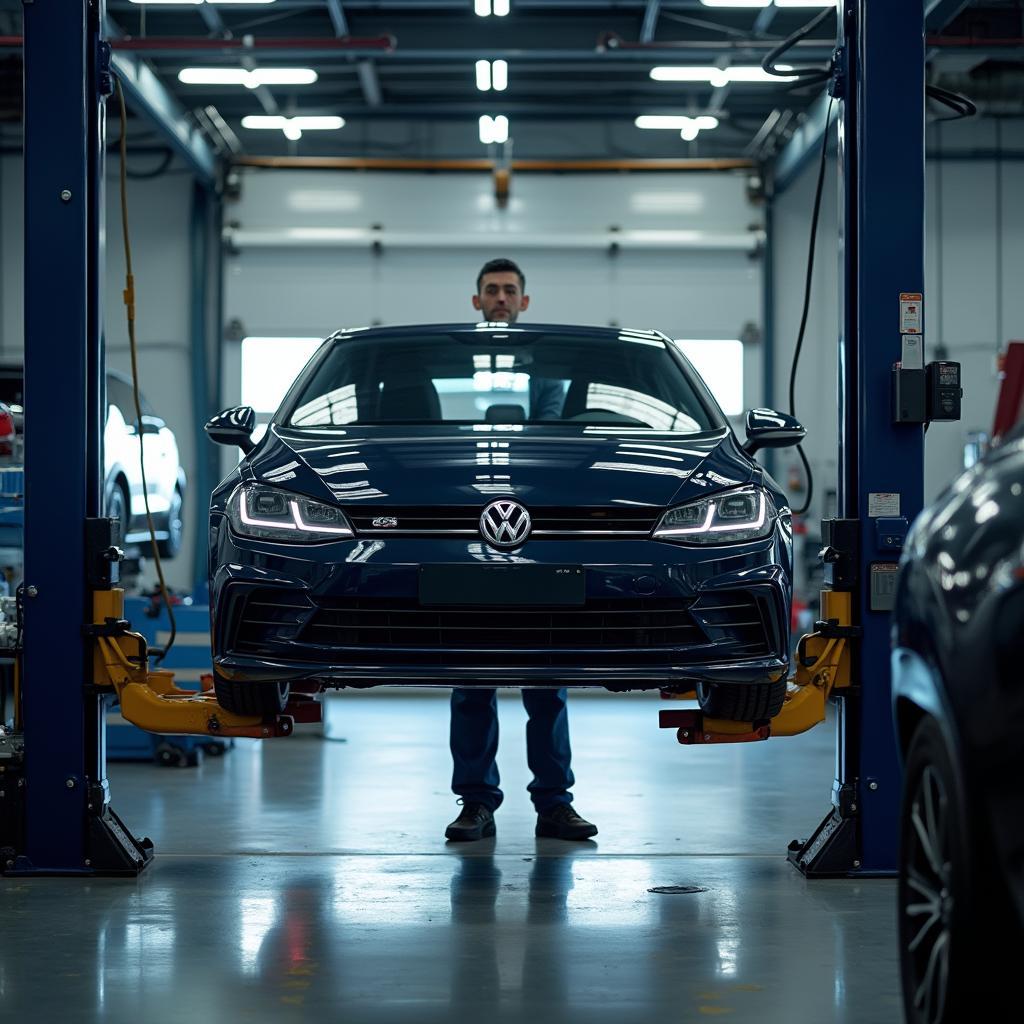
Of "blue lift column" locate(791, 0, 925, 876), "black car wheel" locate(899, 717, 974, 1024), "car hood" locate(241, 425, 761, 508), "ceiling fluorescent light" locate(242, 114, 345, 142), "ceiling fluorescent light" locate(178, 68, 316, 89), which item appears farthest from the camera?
"ceiling fluorescent light" locate(242, 114, 345, 142)

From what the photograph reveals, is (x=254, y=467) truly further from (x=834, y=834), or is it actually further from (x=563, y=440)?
(x=834, y=834)

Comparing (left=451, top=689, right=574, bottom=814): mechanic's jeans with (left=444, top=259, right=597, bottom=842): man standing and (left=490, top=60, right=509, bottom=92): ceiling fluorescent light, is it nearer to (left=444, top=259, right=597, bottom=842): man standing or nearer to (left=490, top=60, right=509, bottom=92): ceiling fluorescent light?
(left=444, top=259, right=597, bottom=842): man standing

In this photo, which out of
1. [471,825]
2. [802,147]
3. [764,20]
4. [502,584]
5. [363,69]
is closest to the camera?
[502,584]

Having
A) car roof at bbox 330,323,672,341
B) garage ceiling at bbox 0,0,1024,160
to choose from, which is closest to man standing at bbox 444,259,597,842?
car roof at bbox 330,323,672,341

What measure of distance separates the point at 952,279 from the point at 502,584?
1145cm

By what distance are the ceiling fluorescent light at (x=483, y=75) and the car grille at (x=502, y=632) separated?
28.7 feet

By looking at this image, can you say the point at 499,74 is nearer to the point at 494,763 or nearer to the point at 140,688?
the point at 494,763

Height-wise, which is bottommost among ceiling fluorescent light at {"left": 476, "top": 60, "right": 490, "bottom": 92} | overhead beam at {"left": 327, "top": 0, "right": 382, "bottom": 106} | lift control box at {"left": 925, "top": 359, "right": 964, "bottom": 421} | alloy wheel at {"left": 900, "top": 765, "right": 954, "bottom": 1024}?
alloy wheel at {"left": 900, "top": 765, "right": 954, "bottom": 1024}

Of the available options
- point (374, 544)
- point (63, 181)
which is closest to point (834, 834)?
point (374, 544)

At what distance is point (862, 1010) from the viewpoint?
3.23m

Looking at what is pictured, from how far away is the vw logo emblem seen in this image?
3893 millimetres

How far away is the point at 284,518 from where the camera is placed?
3.96 meters

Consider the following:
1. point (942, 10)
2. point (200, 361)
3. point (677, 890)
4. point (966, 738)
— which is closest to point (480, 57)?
point (942, 10)

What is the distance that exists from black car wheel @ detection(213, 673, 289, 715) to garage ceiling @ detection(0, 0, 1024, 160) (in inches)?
257
